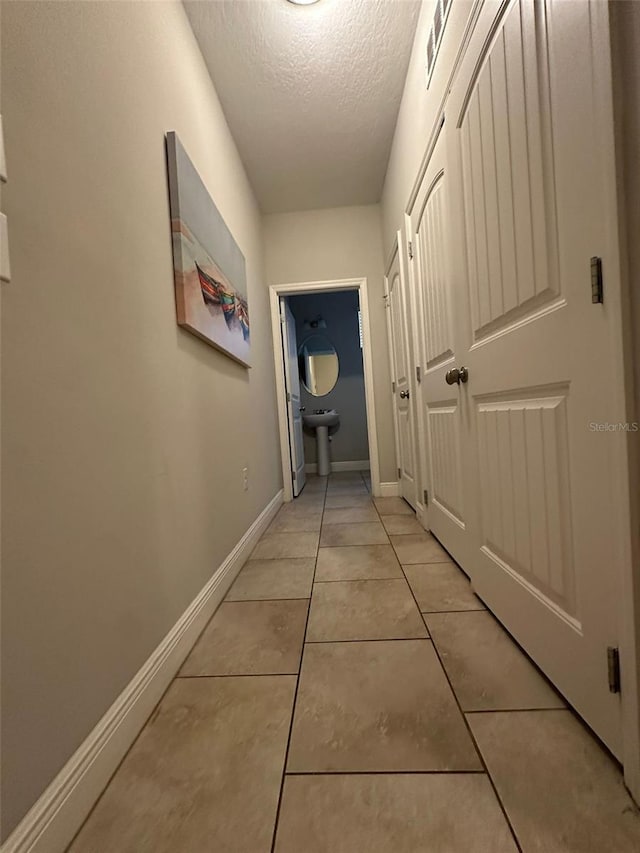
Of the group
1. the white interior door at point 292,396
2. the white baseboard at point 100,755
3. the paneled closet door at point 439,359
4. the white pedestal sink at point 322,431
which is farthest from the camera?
the white pedestal sink at point 322,431

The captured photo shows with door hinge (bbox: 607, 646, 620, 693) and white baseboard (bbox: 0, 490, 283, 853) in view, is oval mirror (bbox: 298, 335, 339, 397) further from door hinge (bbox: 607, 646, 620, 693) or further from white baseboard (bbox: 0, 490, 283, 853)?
door hinge (bbox: 607, 646, 620, 693)

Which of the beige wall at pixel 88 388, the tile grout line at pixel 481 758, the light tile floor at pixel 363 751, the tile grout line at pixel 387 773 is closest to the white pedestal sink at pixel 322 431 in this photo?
the beige wall at pixel 88 388

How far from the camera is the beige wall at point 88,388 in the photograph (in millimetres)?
643

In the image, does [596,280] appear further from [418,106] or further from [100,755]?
[418,106]

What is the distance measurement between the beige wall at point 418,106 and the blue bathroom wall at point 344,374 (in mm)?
2175

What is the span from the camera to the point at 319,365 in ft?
16.7

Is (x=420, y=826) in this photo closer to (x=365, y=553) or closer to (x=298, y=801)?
(x=298, y=801)

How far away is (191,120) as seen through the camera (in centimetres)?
166

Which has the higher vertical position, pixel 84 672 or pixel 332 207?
pixel 332 207

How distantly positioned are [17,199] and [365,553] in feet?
6.07

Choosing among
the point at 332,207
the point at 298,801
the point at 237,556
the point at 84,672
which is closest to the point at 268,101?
the point at 332,207

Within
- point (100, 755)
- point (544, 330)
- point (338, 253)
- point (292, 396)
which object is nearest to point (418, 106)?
point (338, 253)

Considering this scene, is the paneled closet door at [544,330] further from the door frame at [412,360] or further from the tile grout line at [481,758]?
the door frame at [412,360]

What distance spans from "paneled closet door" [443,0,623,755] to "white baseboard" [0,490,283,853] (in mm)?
1001
